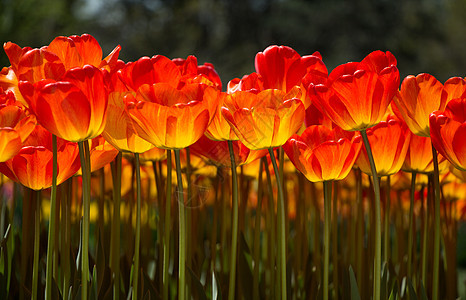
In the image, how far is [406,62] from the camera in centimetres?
1747

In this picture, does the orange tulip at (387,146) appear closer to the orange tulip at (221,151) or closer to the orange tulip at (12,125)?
the orange tulip at (221,151)

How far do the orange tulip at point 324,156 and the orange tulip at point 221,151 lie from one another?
0.08 metres

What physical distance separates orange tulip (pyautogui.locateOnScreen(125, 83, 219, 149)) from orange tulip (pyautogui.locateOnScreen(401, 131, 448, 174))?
0.31m

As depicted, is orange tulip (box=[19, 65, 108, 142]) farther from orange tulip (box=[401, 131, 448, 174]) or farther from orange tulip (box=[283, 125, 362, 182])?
orange tulip (box=[401, 131, 448, 174])

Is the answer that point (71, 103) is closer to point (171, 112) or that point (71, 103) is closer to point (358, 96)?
point (171, 112)

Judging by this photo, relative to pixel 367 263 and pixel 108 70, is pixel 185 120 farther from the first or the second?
pixel 367 263

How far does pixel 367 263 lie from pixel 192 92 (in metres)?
0.44

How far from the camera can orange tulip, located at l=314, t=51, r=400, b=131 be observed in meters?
0.58

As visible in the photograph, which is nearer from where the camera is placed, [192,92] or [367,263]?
[192,92]

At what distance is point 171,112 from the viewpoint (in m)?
0.56

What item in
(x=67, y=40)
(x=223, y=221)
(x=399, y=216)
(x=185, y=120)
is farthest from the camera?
(x=399, y=216)

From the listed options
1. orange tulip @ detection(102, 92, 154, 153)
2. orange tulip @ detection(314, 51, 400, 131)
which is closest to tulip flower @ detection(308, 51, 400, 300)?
orange tulip @ detection(314, 51, 400, 131)

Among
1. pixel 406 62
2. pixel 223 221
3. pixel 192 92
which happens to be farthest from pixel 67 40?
pixel 406 62

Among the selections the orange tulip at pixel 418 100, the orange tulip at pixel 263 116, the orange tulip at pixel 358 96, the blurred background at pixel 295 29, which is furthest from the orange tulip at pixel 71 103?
the blurred background at pixel 295 29
